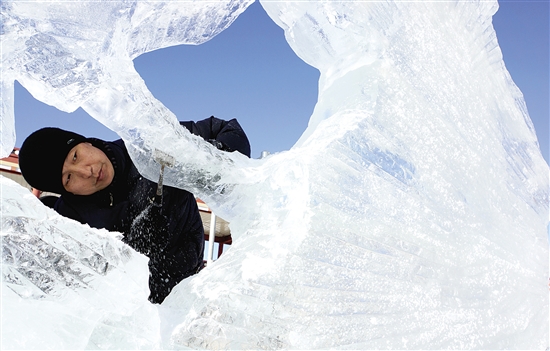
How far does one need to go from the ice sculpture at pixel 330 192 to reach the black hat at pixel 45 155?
94 cm

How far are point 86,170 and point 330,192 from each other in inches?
45.8

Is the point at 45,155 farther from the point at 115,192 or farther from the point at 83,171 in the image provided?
the point at 115,192

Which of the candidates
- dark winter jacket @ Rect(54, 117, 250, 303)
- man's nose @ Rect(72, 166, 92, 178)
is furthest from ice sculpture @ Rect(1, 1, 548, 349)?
man's nose @ Rect(72, 166, 92, 178)

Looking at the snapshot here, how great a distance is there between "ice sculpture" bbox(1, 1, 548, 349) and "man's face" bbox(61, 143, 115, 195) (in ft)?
2.79

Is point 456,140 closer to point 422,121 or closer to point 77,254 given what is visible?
point 422,121

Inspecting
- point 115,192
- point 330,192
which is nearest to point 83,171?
point 115,192

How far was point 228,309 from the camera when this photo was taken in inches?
34.1

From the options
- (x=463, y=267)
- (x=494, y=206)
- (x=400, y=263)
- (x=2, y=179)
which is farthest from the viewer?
(x=494, y=206)

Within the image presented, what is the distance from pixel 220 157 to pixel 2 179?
43 centimetres

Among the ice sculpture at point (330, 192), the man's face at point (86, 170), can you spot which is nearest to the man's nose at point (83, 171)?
the man's face at point (86, 170)

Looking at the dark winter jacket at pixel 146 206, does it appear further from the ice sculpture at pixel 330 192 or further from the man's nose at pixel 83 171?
the ice sculpture at pixel 330 192

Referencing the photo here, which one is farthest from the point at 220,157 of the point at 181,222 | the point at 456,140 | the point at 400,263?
the point at 181,222

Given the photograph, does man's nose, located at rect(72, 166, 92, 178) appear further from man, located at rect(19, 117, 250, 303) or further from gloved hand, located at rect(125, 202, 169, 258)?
gloved hand, located at rect(125, 202, 169, 258)

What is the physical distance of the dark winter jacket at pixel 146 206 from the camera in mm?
1823
